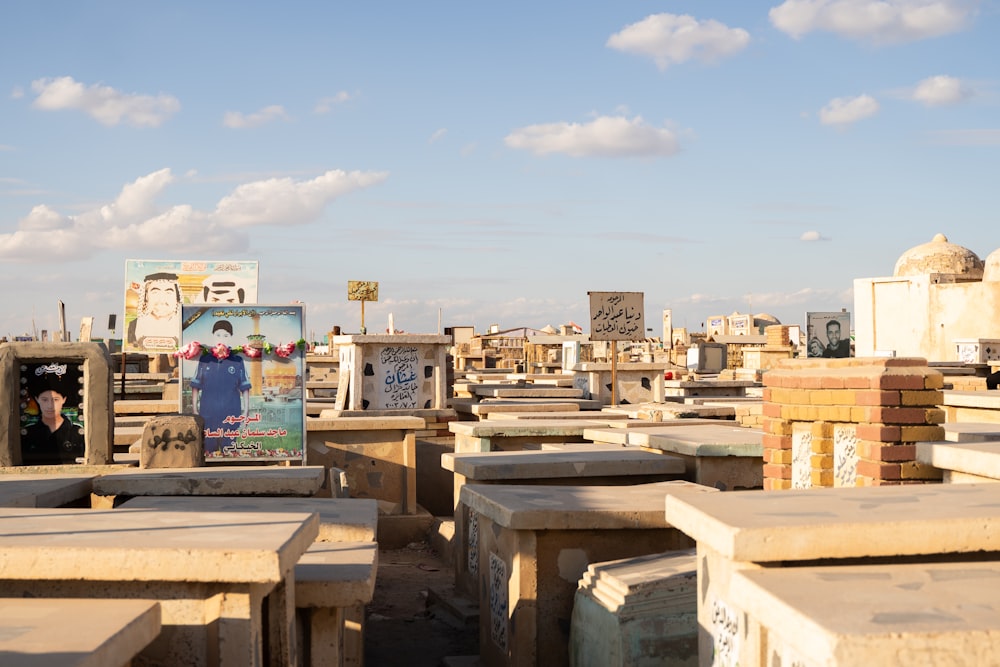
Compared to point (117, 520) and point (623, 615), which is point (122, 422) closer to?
point (117, 520)

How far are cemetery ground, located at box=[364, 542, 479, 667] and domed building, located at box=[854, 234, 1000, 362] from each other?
18.9 meters

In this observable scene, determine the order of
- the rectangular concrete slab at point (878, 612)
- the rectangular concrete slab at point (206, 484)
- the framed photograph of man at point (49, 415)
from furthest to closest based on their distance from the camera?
the framed photograph of man at point (49, 415)
the rectangular concrete slab at point (206, 484)
the rectangular concrete slab at point (878, 612)

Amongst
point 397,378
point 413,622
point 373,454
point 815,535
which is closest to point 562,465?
point 413,622

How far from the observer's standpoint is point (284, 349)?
12281mm

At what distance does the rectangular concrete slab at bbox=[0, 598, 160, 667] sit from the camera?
3.61 meters

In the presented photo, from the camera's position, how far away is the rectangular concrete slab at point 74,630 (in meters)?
3.61

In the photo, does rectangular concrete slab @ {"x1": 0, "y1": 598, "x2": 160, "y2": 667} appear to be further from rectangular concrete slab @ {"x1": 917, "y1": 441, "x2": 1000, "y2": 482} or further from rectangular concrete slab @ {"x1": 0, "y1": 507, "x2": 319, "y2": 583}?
rectangular concrete slab @ {"x1": 917, "y1": 441, "x2": 1000, "y2": 482}

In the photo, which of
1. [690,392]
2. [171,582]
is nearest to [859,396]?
[171,582]

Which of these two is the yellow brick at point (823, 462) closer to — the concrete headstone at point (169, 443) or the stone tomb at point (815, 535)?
the stone tomb at point (815, 535)

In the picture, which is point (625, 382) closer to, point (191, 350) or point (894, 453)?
point (191, 350)

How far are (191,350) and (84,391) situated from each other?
2343mm

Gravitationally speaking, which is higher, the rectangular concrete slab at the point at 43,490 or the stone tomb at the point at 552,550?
the rectangular concrete slab at the point at 43,490

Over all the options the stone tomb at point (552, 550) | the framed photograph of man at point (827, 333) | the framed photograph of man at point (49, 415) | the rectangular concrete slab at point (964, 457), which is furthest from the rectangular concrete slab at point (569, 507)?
A: the framed photograph of man at point (827, 333)

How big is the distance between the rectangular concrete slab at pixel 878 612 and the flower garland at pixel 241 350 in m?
9.08
